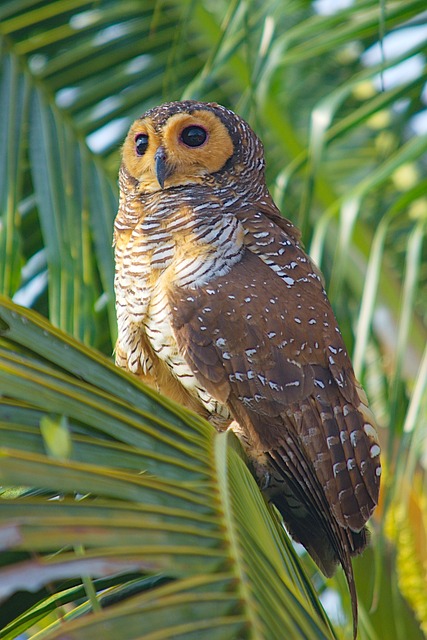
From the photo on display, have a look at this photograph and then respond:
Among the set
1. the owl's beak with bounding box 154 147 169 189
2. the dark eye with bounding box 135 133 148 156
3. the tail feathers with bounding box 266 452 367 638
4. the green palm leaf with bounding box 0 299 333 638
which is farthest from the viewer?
the dark eye with bounding box 135 133 148 156

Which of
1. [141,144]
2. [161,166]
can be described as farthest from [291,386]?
[141,144]

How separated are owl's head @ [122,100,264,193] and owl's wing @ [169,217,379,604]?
562 mm

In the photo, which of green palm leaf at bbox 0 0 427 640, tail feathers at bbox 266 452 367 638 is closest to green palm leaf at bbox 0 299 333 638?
green palm leaf at bbox 0 0 427 640

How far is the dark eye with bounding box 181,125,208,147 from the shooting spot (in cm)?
315

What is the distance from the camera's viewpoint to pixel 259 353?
2.63m

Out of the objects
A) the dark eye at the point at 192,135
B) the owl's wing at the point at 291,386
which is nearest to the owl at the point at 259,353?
the owl's wing at the point at 291,386

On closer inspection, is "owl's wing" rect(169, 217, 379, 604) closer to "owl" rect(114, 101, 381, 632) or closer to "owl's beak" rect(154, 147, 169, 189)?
"owl" rect(114, 101, 381, 632)

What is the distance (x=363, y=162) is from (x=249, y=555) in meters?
5.71

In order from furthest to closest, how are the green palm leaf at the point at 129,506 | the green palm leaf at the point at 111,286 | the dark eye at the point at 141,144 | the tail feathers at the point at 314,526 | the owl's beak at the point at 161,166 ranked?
the dark eye at the point at 141,144 < the owl's beak at the point at 161,166 < the tail feathers at the point at 314,526 < the green palm leaf at the point at 111,286 < the green palm leaf at the point at 129,506

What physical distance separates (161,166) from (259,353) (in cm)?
84

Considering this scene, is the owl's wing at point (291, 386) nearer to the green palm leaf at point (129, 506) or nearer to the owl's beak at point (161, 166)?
the owl's beak at point (161, 166)

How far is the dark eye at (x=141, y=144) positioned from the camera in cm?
320

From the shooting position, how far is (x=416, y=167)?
6.59 meters

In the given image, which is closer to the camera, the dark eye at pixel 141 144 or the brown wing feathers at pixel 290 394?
the brown wing feathers at pixel 290 394
